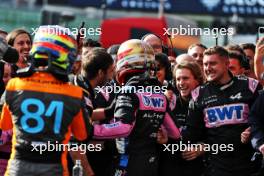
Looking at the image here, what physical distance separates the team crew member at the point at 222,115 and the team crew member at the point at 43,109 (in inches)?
79.0

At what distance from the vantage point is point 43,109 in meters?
5.53

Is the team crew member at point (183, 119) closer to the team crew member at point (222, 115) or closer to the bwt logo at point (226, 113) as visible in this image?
the team crew member at point (222, 115)

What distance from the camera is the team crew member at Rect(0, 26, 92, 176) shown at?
18.1 feet

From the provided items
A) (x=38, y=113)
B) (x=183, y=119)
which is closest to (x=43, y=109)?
(x=38, y=113)

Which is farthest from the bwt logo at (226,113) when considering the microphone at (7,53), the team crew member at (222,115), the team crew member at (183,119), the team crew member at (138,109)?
the microphone at (7,53)

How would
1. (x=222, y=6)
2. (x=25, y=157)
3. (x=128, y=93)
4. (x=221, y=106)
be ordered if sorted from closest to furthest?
1. (x=25, y=157)
2. (x=128, y=93)
3. (x=221, y=106)
4. (x=222, y=6)

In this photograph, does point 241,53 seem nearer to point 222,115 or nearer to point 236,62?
point 236,62

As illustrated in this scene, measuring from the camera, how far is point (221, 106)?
7309 mm

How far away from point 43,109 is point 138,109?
119 cm

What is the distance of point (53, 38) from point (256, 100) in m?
2.23

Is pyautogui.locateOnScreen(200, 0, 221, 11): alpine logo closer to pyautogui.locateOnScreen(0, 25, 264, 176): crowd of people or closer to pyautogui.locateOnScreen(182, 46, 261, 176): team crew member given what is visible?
pyautogui.locateOnScreen(0, 25, 264, 176): crowd of people

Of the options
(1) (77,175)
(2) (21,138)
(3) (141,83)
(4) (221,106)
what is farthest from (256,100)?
(2) (21,138)

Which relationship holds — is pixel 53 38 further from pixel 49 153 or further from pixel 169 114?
pixel 169 114

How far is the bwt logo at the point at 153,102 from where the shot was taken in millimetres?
6523
